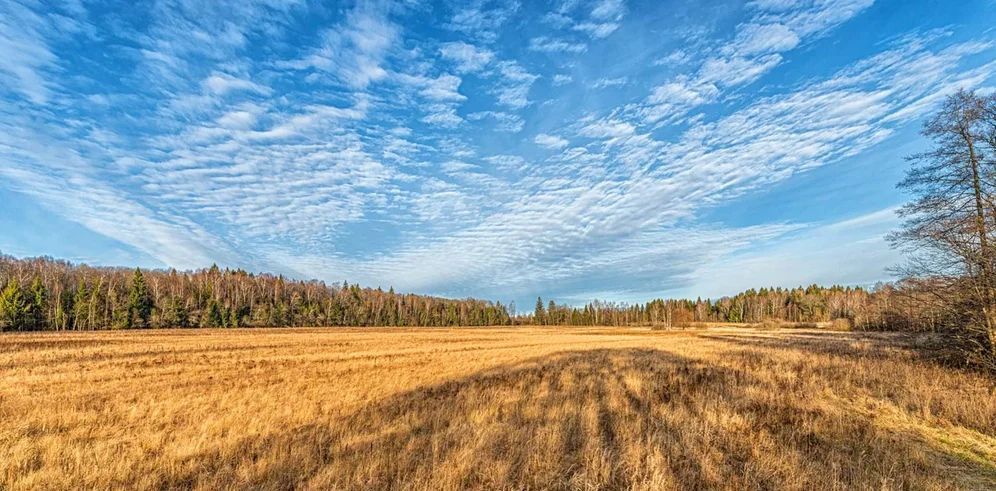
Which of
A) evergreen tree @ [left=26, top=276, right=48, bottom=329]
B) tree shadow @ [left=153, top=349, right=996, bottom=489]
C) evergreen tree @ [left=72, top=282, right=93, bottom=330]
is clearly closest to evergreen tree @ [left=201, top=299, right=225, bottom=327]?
evergreen tree @ [left=72, top=282, right=93, bottom=330]

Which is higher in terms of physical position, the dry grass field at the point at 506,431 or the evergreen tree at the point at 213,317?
the dry grass field at the point at 506,431

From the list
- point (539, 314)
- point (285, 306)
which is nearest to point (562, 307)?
point (539, 314)

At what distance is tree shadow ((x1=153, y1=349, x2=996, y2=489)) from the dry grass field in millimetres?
40

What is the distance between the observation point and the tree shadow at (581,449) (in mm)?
6027

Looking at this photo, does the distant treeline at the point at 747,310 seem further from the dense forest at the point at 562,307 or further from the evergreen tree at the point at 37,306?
the evergreen tree at the point at 37,306

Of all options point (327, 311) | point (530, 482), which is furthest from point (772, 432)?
point (327, 311)

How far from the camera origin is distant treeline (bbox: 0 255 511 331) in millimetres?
76875

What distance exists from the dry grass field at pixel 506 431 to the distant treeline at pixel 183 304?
274 ft

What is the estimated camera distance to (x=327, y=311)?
119m

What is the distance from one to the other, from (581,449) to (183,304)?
352 feet

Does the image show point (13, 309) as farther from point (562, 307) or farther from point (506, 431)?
point (562, 307)

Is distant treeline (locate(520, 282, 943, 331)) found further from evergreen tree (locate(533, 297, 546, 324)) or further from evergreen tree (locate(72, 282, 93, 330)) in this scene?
evergreen tree (locate(72, 282, 93, 330))

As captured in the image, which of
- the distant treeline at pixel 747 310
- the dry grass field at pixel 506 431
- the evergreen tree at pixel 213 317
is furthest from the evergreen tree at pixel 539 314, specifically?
the dry grass field at pixel 506 431

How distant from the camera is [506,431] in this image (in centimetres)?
836
